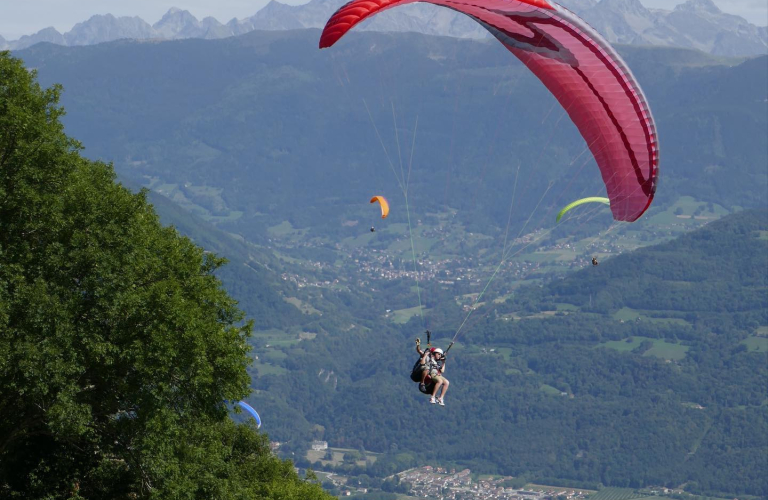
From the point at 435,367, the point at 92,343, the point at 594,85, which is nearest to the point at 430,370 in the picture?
the point at 435,367

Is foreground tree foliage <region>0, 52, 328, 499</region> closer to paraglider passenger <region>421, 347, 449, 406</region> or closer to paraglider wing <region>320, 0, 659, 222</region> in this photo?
paraglider passenger <region>421, 347, 449, 406</region>

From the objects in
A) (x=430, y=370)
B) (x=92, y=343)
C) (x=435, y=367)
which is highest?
(x=435, y=367)

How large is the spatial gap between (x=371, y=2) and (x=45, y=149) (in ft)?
30.8

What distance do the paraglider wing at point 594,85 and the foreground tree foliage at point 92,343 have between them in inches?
432

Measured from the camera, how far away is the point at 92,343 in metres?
27.4

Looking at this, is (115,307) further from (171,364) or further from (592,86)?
(592,86)

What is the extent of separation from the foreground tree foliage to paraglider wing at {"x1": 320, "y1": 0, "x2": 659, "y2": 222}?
432 inches

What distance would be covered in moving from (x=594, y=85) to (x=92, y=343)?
53.6 feet

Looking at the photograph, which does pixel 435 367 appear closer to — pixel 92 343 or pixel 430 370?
pixel 430 370

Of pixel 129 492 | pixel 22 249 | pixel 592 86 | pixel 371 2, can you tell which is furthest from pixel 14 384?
pixel 592 86

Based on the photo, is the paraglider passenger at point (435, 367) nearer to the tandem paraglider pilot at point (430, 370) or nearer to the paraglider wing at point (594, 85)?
the tandem paraglider pilot at point (430, 370)

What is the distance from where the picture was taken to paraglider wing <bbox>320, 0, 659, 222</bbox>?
31922 mm

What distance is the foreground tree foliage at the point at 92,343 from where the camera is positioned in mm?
27156

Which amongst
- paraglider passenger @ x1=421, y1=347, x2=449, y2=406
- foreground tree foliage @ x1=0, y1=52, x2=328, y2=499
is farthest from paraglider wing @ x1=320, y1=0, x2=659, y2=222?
foreground tree foliage @ x1=0, y1=52, x2=328, y2=499
